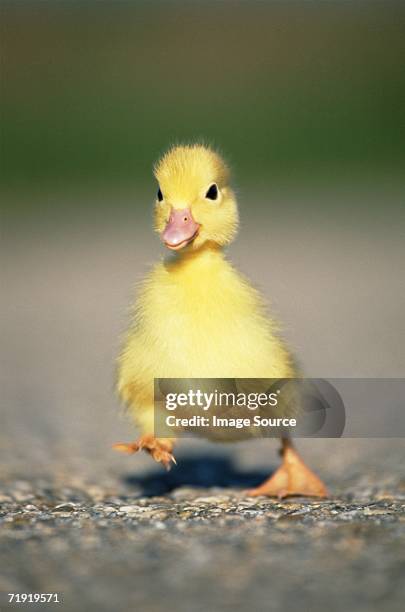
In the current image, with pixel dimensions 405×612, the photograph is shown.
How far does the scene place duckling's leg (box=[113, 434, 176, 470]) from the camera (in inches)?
129

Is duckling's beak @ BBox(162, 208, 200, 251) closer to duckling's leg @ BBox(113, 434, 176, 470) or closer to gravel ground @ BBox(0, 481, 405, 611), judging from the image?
duckling's leg @ BBox(113, 434, 176, 470)

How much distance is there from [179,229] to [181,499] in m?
1.17

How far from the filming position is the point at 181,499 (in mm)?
3748

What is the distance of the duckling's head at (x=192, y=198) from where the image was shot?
10.9 ft

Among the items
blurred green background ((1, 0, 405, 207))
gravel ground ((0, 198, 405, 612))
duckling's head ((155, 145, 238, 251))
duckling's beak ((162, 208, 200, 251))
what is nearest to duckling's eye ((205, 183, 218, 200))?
duckling's head ((155, 145, 238, 251))

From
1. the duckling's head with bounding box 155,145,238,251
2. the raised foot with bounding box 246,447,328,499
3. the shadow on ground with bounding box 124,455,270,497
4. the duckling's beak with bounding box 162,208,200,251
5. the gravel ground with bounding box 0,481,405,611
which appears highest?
the duckling's head with bounding box 155,145,238,251

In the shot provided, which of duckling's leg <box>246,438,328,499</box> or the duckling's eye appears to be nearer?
the duckling's eye

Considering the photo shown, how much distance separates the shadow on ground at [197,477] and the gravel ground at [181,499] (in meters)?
0.02

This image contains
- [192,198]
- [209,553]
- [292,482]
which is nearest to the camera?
[209,553]

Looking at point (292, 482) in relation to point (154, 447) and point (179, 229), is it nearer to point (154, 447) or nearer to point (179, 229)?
point (154, 447)

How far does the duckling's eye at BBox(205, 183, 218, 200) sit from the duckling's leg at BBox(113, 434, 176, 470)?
0.91m

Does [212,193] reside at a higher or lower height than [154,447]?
higher

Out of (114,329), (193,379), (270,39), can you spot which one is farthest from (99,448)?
(270,39)

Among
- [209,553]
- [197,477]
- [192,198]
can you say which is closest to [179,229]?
[192,198]
